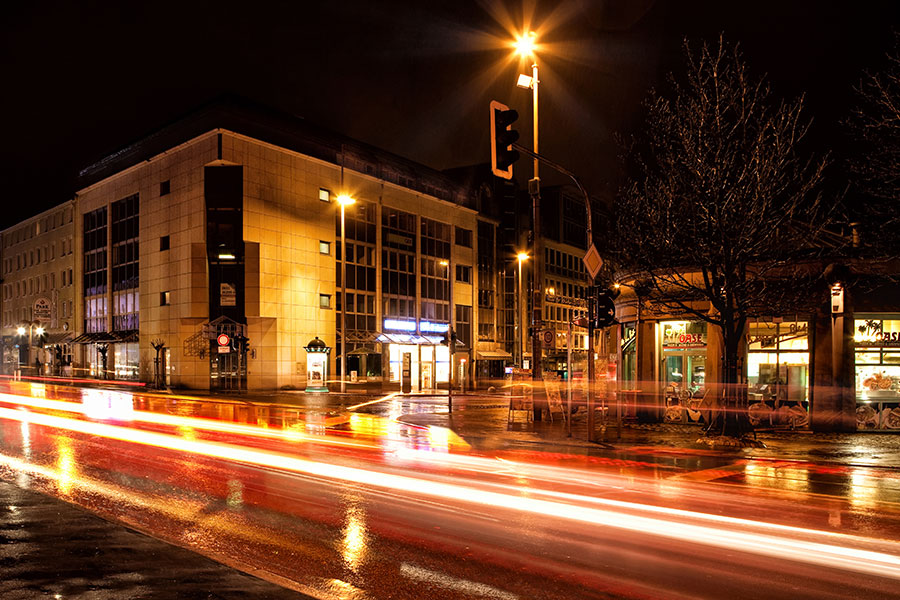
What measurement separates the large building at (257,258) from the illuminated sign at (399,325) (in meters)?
0.12

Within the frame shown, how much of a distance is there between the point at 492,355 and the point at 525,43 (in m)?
49.4

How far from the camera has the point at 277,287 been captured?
1838 inches

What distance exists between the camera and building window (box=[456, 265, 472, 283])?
64312 millimetres

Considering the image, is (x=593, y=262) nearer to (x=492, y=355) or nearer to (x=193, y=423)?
(x=193, y=423)

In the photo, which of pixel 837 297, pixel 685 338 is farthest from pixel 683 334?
pixel 837 297

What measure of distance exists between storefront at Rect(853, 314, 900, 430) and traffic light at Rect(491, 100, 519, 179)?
41.1 feet

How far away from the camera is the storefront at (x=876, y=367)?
19.2m

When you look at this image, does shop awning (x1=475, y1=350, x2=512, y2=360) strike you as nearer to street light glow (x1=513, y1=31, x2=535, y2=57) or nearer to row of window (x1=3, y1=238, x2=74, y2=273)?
row of window (x1=3, y1=238, x2=74, y2=273)

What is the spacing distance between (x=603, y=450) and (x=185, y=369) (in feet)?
122

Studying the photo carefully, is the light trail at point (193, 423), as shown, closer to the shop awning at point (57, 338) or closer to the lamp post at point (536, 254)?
the lamp post at point (536, 254)

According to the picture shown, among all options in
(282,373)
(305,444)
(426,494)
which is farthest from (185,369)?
(426,494)

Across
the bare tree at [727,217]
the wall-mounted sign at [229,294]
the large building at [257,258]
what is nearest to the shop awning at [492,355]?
the large building at [257,258]

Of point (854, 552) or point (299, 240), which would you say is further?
point (299, 240)

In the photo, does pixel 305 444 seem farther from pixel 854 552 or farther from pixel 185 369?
pixel 185 369
